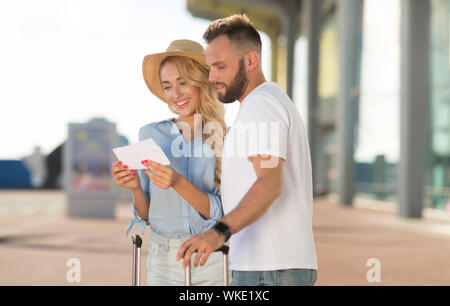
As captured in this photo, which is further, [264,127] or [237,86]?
[237,86]

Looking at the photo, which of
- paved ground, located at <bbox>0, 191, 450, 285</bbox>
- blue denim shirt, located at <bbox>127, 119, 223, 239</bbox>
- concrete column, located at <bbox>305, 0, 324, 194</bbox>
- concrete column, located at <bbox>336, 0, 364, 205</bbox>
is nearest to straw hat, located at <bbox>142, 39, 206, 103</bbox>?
blue denim shirt, located at <bbox>127, 119, 223, 239</bbox>

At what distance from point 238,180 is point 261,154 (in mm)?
141

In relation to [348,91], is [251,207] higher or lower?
lower

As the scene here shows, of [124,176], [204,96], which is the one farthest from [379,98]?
[124,176]

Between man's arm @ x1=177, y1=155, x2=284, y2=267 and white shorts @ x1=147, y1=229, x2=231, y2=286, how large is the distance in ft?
2.04

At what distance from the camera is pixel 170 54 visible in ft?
6.99

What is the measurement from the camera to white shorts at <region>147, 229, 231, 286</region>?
2010mm

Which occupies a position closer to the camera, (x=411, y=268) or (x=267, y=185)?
(x=267, y=185)

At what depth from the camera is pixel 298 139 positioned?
1.55 meters

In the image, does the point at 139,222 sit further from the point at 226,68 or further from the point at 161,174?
the point at 226,68

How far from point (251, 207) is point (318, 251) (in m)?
6.01

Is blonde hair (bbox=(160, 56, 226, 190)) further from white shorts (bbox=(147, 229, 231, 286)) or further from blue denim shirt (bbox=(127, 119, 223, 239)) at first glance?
white shorts (bbox=(147, 229, 231, 286))
